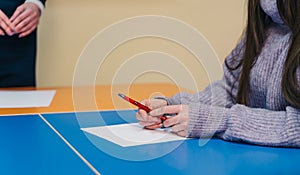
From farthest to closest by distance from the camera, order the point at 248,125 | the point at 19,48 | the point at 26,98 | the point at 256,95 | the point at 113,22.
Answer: the point at 113,22
the point at 19,48
the point at 26,98
the point at 256,95
the point at 248,125

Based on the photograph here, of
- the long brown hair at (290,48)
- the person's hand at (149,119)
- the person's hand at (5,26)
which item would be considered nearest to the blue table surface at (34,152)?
the person's hand at (149,119)

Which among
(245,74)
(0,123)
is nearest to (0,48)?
(0,123)

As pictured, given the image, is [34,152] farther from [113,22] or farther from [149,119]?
[113,22]

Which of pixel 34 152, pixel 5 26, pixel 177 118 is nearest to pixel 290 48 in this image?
pixel 177 118

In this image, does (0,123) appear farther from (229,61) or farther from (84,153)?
(229,61)

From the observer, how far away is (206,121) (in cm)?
89

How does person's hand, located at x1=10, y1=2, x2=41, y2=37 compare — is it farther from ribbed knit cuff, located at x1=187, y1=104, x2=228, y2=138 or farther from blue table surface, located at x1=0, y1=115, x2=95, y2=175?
ribbed knit cuff, located at x1=187, y1=104, x2=228, y2=138

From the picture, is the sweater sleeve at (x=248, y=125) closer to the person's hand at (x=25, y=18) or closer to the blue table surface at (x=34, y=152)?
the blue table surface at (x=34, y=152)

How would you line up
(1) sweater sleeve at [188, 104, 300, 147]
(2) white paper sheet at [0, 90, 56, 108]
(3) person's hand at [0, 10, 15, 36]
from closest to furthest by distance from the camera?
(1) sweater sleeve at [188, 104, 300, 147], (2) white paper sheet at [0, 90, 56, 108], (3) person's hand at [0, 10, 15, 36]

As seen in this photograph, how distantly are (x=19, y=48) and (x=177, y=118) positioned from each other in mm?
1064

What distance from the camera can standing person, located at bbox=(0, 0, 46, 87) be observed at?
66.3 inches

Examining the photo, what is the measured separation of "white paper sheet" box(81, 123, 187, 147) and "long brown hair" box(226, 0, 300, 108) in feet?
0.78

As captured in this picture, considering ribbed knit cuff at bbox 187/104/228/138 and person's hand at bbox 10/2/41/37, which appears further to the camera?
person's hand at bbox 10/2/41/37

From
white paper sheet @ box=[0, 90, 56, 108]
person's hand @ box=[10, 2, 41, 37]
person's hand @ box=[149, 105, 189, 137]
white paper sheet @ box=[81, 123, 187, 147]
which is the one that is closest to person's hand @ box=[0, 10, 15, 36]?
person's hand @ box=[10, 2, 41, 37]
